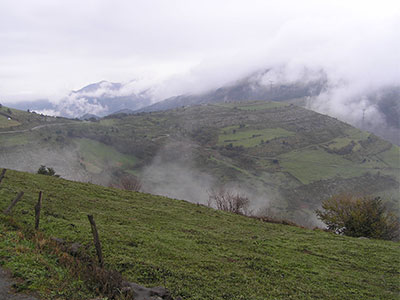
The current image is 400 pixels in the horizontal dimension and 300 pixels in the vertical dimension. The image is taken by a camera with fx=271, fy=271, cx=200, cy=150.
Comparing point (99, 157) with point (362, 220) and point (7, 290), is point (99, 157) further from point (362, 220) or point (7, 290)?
point (7, 290)

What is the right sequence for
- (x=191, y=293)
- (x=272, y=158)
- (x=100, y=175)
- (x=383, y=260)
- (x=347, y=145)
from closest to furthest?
(x=191, y=293)
(x=383, y=260)
(x=100, y=175)
(x=272, y=158)
(x=347, y=145)

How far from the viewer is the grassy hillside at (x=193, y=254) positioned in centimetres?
1019

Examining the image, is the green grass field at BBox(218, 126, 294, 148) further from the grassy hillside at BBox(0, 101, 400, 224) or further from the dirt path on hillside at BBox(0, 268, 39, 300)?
the dirt path on hillside at BBox(0, 268, 39, 300)

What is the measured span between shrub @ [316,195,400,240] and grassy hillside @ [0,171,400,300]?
989 centimetres

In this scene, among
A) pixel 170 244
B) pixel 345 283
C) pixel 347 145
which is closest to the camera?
pixel 345 283

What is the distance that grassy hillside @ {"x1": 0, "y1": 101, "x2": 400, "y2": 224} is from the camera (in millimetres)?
123625

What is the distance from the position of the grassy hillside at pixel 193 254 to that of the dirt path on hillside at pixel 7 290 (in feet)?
→ 0.93

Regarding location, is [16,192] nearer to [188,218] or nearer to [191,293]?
[188,218]

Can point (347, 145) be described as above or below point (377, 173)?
above

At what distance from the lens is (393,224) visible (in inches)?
1250

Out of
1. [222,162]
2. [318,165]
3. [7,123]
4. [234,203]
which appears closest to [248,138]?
[222,162]

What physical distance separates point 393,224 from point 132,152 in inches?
5644

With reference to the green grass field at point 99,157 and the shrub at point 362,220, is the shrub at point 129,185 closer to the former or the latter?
the shrub at point 362,220

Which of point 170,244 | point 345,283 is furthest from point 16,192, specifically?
point 345,283
